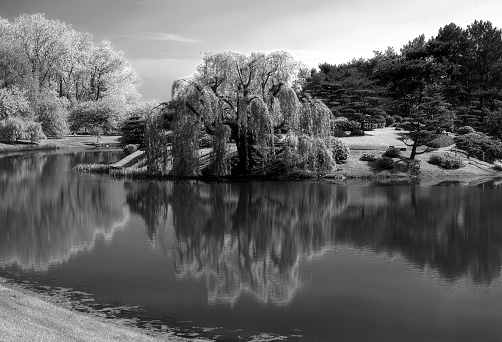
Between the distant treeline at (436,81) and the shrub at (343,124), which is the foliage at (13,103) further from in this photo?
the shrub at (343,124)

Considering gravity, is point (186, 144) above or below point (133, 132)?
below

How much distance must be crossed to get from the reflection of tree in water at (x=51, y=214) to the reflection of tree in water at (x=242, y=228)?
5.48 ft

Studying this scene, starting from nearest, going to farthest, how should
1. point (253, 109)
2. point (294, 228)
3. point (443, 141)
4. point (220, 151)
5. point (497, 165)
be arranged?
point (294, 228)
point (253, 109)
point (220, 151)
point (497, 165)
point (443, 141)

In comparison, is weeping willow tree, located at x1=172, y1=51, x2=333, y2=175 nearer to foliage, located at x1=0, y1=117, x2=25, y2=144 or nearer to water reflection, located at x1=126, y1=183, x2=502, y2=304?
water reflection, located at x1=126, y1=183, x2=502, y2=304

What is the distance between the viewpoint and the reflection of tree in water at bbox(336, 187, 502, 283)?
17.6 metres

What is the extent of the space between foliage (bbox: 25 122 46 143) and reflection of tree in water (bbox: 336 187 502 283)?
148 feet

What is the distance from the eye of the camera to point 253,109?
36094mm

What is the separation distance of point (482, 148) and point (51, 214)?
1467 inches

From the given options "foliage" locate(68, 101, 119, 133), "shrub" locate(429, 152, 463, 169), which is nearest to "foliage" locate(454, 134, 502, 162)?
"shrub" locate(429, 152, 463, 169)

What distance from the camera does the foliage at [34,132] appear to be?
63.4 meters

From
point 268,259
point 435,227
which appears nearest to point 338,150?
point 435,227

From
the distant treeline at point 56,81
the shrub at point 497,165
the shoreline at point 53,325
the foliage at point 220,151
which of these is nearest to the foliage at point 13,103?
the distant treeline at point 56,81

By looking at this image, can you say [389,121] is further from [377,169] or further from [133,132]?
[133,132]

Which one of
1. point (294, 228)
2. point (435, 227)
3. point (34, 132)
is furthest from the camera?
point (34, 132)
